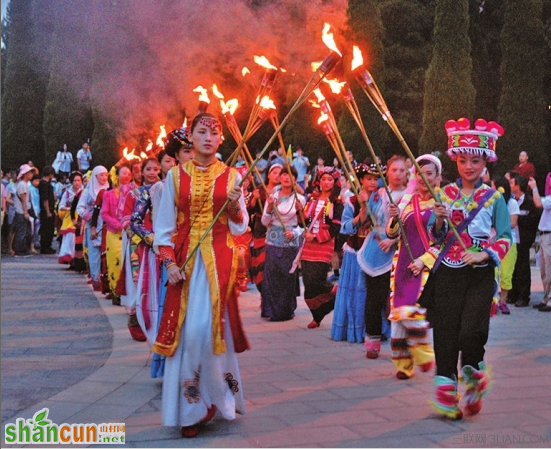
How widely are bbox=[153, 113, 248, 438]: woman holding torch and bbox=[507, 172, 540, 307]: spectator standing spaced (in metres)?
7.49

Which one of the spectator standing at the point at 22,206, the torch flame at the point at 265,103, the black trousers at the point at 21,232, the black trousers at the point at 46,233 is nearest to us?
the torch flame at the point at 265,103

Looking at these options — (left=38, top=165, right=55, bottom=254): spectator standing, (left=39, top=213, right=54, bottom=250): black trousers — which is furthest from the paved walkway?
(left=39, top=213, right=54, bottom=250): black trousers

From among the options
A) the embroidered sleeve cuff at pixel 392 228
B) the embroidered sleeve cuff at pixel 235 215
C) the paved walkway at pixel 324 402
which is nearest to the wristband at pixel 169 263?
the embroidered sleeve cuff at pixel 235 215

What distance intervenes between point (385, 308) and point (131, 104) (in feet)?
50.5

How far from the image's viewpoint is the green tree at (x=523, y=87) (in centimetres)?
2609

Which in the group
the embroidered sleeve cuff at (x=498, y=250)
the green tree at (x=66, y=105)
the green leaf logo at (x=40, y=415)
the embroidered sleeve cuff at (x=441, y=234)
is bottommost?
the green leaf logo at (x=40, y=415)

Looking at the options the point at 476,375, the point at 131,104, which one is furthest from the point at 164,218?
the point at 131,104

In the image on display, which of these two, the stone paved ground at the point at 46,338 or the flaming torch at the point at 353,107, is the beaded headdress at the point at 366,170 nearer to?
the flaming torch at the point at 353,107

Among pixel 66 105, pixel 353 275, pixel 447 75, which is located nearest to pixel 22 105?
pixel 66 105

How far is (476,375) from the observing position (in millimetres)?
6008

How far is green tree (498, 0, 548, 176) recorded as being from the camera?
2609cm

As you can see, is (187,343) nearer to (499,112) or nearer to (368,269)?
(368,269)

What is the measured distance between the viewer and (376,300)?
8.68 m

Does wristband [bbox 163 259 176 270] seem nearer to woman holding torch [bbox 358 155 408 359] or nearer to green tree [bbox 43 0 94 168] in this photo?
woman holding torch [bbox 358 155 408 359]
